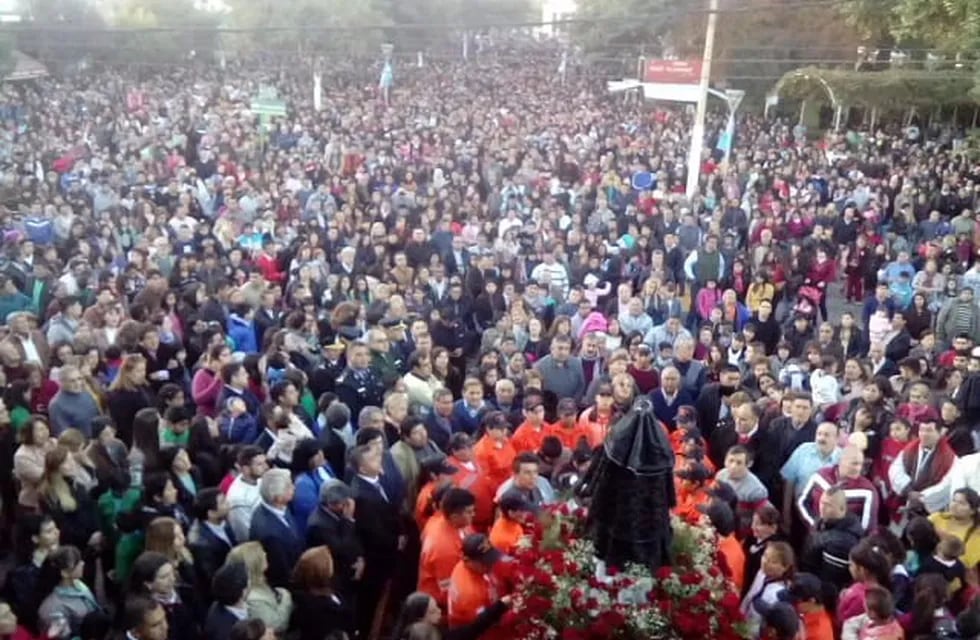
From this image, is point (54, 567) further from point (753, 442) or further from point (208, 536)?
point (753, 442)

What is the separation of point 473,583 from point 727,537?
134cm

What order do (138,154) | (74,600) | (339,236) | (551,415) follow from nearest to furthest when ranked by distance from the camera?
1. (74,600)
2. (551,415)
3. (339,236)
4. (138,154)

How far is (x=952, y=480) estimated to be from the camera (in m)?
6.05

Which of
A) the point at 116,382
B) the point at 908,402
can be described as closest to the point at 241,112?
the point at 116,382

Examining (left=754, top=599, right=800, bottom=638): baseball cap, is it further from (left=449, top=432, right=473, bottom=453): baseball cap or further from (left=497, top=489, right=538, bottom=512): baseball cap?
(left=449, top=432, right=473, bottom=453): baseball cap

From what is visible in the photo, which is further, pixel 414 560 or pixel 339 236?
pixel 339 236

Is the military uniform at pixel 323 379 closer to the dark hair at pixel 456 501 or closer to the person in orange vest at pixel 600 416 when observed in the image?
the person in orange vest at pixel 600 416

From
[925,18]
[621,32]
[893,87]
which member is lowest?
[893,87]

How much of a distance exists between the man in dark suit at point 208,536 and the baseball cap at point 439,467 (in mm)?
1197

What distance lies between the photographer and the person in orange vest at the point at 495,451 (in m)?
6.21

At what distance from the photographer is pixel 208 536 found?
5227mm

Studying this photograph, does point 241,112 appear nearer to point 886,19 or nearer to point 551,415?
point 886,19

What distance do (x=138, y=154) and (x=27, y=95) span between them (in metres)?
10.1

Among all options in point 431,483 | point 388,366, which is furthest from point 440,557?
point 388,366
